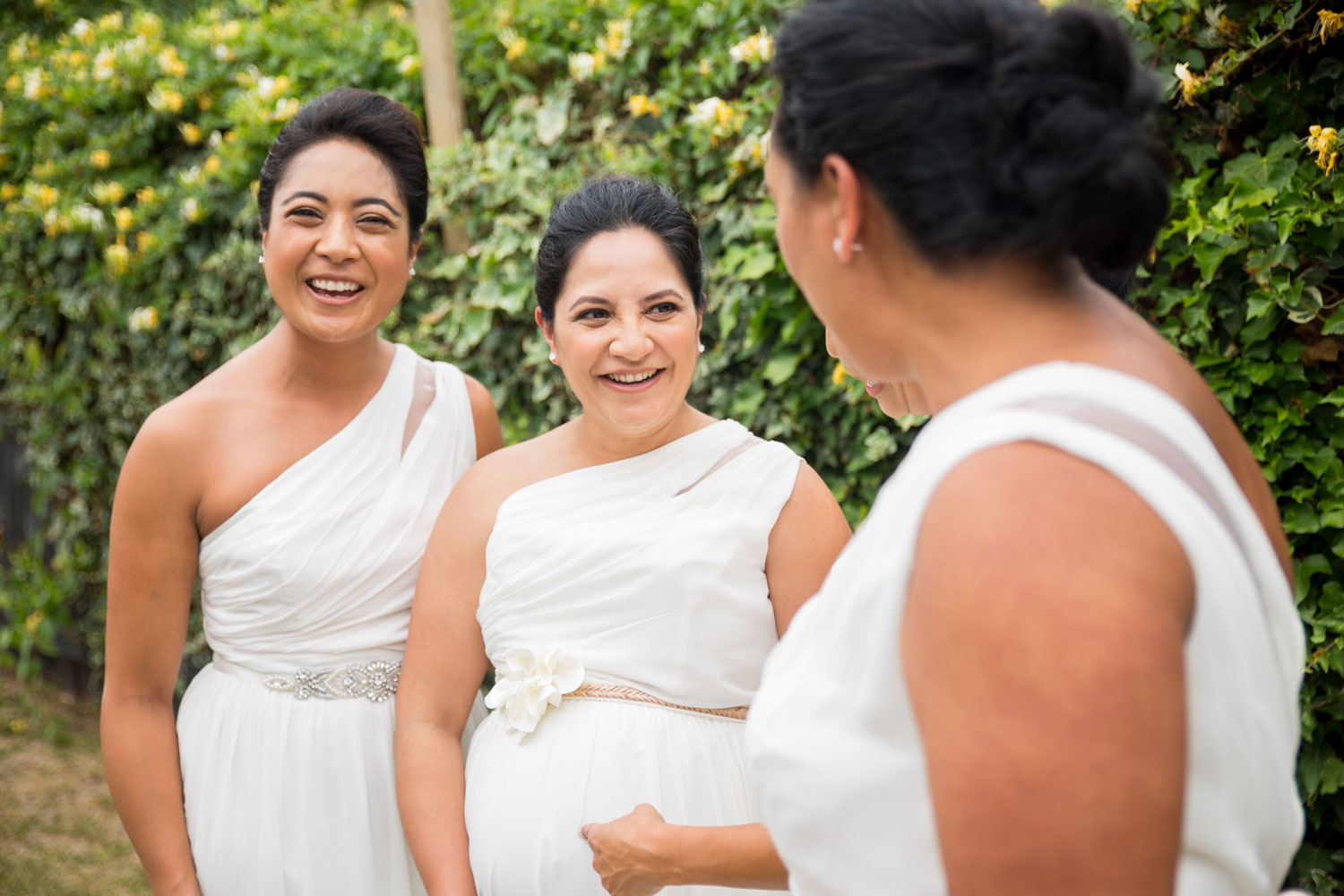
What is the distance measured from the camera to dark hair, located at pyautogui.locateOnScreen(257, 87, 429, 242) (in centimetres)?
238

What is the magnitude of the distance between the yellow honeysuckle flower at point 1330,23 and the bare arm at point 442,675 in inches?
75.8

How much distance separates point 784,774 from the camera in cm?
111

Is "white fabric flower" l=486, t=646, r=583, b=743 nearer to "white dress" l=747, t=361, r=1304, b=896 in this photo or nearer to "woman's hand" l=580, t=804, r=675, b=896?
"woman's hand" l=580, t=804, r=675, b=896

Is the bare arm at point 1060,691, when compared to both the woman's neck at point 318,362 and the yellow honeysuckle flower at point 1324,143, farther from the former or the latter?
the woman's neck at point 318,362

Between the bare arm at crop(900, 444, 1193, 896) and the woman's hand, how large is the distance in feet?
3.26

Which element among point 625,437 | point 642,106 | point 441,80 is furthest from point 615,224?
point 441,80

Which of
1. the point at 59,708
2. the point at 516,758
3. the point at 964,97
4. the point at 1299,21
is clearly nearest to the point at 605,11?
the point at 1299,21

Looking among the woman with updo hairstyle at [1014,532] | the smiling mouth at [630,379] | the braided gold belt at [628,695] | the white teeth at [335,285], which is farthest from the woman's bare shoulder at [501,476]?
the woman with updo hairstyle at [1014,532]

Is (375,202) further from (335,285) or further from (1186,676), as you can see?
(1186,676)

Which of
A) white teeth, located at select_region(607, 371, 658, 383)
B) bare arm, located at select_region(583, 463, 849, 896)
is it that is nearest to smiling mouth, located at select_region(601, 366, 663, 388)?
white teeth, located at select_region(607, 371, 658, 383)

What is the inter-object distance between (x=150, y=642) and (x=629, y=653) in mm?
1068

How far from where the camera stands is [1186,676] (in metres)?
0.91

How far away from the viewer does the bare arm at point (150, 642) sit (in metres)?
2.26

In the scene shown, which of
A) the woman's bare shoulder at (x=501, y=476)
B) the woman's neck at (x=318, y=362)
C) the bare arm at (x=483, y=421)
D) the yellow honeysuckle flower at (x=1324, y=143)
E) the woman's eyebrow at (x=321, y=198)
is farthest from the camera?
the bare arm at (x=483, y=421)
